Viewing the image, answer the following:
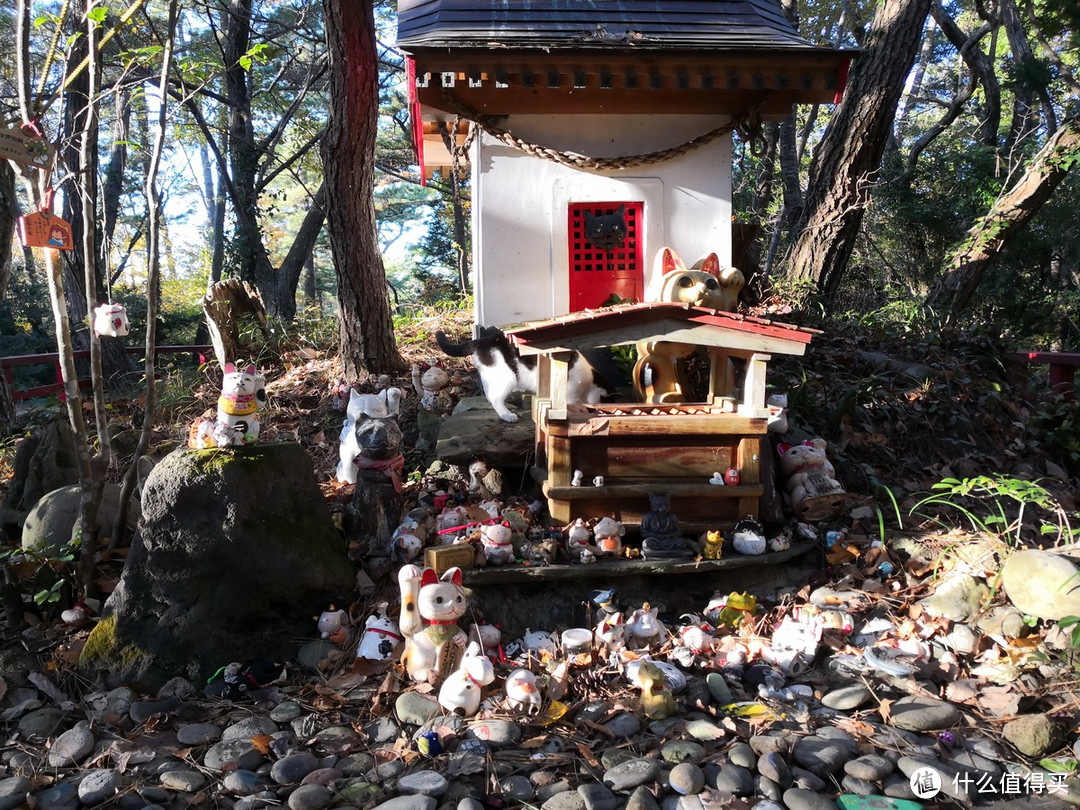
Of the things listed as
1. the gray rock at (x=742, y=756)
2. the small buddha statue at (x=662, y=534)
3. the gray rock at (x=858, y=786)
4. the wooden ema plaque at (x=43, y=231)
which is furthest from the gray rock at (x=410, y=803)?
the wooden ema plaque at (x=43, y=231)

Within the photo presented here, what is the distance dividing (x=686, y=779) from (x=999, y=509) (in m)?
3.26

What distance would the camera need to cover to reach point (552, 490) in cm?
405

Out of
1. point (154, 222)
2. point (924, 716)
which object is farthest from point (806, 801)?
point (154, 222)

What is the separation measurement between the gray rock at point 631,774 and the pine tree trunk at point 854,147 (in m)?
6.47

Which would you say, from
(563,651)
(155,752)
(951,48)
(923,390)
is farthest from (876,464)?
(951,48)

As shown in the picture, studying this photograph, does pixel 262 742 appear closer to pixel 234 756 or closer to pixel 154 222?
pixel 234 756

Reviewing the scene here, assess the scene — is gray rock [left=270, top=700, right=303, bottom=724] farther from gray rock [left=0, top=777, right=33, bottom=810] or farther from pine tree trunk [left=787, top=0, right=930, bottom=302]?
pine tree trunk [left=787, top=0, right=930, bottom=302]

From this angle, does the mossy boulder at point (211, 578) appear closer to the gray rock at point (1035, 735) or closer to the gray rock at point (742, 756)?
the gray rock at point (742, 756)

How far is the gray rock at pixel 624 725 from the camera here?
2.95 meters

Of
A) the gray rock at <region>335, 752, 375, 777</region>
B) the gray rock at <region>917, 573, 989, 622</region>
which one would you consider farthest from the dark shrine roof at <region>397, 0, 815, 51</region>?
the gray rock at <region>335, 752, 375, 777</region>

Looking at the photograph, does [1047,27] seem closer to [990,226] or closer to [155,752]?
[990,226]

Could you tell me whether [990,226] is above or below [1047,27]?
below

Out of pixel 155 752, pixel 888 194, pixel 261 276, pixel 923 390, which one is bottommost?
pixel 155 752

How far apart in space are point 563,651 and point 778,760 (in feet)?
3.70
